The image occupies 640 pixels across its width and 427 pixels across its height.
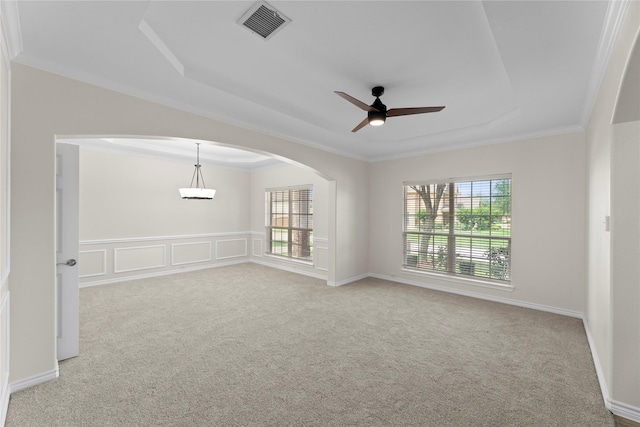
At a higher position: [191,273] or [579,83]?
[579,83]

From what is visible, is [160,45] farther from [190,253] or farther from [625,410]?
[190,253]

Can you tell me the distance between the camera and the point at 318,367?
102 inches

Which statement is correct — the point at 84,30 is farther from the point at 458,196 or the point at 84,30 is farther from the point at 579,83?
the point at 458,196

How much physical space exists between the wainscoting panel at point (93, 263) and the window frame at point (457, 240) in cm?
574

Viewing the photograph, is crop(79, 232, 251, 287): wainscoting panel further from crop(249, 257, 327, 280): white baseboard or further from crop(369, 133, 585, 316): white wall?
crop(369, 133, 585, 316): white wall

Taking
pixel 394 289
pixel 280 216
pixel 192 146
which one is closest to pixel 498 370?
pixel 394 289

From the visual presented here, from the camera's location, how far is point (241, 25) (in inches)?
77.3

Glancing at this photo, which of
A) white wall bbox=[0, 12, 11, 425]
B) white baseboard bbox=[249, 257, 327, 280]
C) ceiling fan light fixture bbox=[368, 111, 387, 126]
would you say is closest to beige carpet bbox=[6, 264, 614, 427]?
white wall bbox=[0, 12, 11, 425]

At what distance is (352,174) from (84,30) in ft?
14.6

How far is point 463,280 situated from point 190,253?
5.73 metres

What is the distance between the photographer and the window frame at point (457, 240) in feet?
14.8

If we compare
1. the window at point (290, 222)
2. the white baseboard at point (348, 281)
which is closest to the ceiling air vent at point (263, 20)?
the white baseboard at point (348, 281)

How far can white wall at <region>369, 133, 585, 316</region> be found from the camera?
12.6 feet

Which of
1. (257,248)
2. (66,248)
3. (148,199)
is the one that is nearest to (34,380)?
(66,248)
